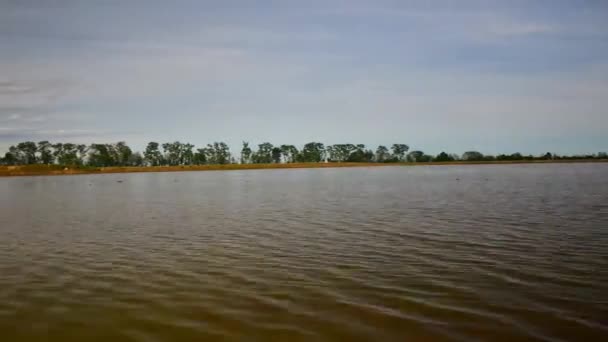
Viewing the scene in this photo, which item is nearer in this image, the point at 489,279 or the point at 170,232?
the point at 489,279

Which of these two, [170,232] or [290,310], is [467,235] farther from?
[170,232]

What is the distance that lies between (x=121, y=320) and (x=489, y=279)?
7.44 metres

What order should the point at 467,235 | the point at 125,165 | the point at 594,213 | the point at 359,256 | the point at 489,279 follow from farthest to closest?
1. the point at 125,165
2. the point at 594,213
3. the point at 467,235
4. the point at 359,256
5. the point at 489,279

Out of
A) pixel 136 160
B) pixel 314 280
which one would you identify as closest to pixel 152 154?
pixel 136 160

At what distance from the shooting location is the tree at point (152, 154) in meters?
184

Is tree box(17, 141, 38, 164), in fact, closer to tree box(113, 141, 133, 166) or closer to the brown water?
tree box(113, 141, 133, 166)

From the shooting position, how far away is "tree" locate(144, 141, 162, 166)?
183750mm

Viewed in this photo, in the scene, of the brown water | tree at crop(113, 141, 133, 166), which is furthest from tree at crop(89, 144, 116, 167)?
the brown water

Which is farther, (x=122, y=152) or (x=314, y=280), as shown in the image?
(x=122, y=152)

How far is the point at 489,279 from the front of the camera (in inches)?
352

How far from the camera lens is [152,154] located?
184500 millimetres

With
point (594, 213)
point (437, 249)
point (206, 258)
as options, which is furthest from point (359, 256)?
point (594, 213)

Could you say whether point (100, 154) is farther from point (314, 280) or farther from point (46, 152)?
point (314, 280)

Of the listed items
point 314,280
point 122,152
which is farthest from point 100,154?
point 314,280
